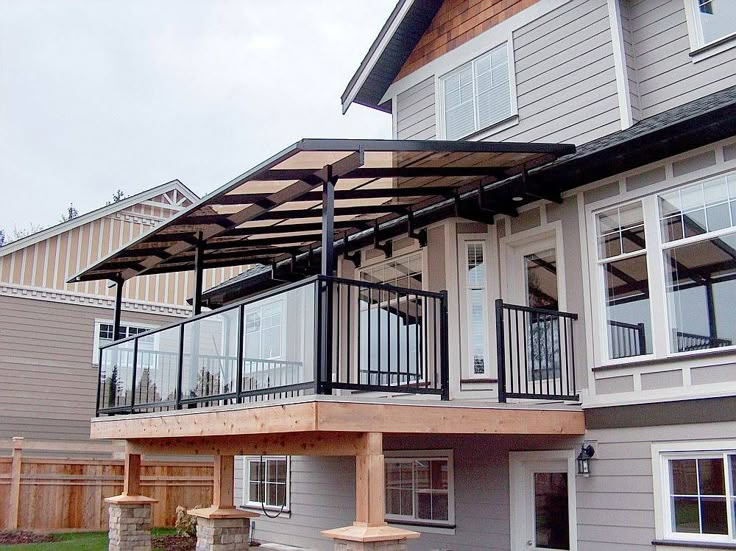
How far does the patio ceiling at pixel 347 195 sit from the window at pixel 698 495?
3.11 m

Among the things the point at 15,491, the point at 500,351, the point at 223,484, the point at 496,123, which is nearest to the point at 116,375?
the point at 223,484

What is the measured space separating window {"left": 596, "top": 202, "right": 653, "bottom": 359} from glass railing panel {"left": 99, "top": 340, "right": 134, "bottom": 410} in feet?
21.5

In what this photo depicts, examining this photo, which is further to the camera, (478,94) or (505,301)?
(478,94)

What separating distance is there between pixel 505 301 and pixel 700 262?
2.41 m

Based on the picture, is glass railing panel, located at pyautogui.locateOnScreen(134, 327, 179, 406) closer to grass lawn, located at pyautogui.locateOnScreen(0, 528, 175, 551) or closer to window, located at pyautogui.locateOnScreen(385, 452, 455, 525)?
window, located at pyautogui.locateOnScreen(385, 452, 455, 525)

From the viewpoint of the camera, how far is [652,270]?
7.74 m

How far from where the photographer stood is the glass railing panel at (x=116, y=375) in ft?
36.6

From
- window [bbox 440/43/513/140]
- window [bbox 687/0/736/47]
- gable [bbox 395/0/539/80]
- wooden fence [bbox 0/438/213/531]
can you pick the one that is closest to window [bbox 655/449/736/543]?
window [bbox 687/0/736/47]

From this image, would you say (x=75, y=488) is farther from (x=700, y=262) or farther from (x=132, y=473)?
(x=700, y=262)

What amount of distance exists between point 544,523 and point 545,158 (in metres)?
3.90

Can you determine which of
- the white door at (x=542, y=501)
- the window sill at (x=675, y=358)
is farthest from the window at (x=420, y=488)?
the window sill at (x=675, y=358)

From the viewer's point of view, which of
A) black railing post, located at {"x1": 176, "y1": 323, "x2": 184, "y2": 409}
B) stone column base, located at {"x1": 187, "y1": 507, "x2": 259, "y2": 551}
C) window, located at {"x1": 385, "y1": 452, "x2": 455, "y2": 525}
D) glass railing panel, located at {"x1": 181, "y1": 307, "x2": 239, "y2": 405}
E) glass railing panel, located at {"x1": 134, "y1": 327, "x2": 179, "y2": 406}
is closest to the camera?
glass railing panel, located at {"x1": 181, "y1": 307, "x2": 239, "y2": 405}

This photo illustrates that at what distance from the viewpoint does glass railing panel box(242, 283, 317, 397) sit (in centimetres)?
740

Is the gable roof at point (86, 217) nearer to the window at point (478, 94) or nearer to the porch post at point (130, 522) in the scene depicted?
the porch post at point (130, 522)
